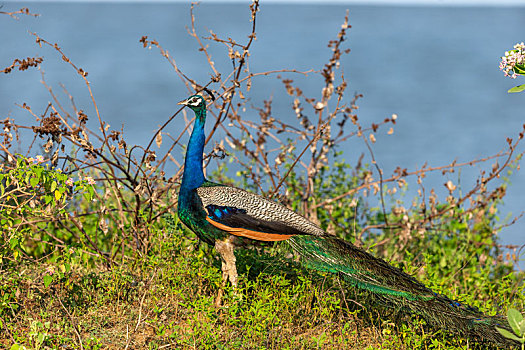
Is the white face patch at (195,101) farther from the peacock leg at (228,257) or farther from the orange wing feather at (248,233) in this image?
the peacock leg at (228,257)

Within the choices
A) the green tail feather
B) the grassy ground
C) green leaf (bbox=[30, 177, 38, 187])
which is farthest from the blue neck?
green leaf (bbox=[30, 177, 38, 187])

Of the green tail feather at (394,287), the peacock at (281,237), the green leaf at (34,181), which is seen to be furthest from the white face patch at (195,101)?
the green leaf at (34,181)

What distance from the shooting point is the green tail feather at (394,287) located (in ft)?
14.9

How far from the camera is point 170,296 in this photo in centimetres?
502

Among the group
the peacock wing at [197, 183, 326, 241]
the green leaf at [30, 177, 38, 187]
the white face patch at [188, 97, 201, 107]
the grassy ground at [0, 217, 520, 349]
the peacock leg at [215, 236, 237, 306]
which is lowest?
the grassy ground at [0, 217, 520, 349]

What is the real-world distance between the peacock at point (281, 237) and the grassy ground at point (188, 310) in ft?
0.56

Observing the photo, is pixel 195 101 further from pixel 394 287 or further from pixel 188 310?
pixel 394 287

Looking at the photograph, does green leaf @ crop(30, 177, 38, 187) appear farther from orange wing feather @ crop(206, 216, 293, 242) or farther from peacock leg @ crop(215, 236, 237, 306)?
peacock leg @ crop(215, 236, 237, 306)

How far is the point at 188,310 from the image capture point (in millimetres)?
4789

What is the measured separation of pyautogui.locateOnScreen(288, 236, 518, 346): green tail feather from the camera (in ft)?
14.9

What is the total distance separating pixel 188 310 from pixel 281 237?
2.86ft

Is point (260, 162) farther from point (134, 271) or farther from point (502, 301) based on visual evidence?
point (502, 301)

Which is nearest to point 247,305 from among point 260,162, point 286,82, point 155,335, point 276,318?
point 276,318

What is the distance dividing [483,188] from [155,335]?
3505mm
